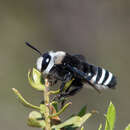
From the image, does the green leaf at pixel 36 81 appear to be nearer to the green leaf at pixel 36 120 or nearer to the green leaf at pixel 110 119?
the green leaf at pixel 36 120

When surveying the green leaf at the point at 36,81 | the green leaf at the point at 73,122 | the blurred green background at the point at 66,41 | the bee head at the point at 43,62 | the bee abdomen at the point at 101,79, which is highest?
the blurred green background at the point at 66,41

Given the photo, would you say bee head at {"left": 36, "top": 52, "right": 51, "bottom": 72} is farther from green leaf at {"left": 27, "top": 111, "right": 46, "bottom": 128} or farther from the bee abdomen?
green leaf at {"left": 27, "top": 111, "right": 46, "bottom": 128}

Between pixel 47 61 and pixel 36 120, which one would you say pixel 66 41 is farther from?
pixel 36 120

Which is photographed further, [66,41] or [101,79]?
[66,41]

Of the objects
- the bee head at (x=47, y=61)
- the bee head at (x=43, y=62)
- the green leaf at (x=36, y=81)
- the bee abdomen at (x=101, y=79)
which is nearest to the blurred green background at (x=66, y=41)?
the bee abdomen at (x=101, y=79)

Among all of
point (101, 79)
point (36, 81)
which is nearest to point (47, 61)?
point (101, 79)

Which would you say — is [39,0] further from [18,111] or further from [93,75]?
[93,75]
